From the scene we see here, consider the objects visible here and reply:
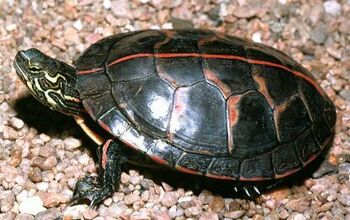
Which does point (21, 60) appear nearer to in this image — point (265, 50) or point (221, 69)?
point (221, 69)

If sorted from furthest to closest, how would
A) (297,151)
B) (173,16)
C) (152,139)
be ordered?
(173,16), (297,151), (152,139)

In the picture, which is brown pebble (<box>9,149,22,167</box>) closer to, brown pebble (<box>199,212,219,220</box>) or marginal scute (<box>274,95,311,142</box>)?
brown pebble (<box>199,212,219,220</box>)

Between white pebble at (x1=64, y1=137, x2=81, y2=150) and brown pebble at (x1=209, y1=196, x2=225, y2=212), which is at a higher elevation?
white pebble at (x1=64, y1=137, x2=81, y2=150)

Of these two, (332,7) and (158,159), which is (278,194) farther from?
(332,7)

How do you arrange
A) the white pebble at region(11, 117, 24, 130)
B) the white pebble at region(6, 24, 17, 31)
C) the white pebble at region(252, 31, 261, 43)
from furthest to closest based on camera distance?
the white pebble at region(252, 31, 261, 43) → the white pebble at region(6, 24, 17, 31) → the white pebble at region(11, 117, 24, 130)

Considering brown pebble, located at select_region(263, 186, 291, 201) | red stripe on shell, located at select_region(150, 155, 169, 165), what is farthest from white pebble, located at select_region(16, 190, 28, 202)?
brown pebble, located at select_region(263, 186, 291, 201)

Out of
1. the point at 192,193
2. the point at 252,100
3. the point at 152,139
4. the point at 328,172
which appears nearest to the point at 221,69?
the point at 252,100

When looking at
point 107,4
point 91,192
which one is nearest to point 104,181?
point 91,192
